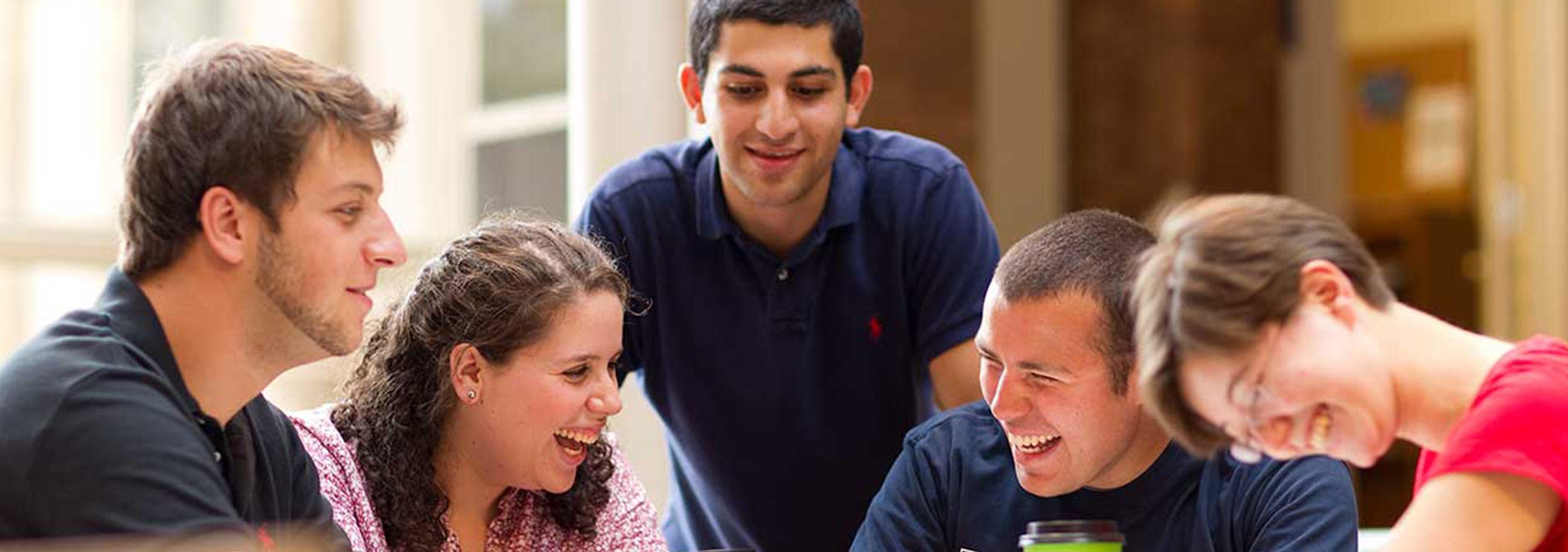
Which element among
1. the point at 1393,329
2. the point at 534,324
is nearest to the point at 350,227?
the point at 534,324

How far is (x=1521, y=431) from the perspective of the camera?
1445mm

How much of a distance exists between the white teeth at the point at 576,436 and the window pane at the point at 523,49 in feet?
7.36

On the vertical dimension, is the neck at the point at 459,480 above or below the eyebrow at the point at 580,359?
below

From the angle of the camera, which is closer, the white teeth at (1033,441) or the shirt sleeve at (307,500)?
the shirt sleeve at (307,500)

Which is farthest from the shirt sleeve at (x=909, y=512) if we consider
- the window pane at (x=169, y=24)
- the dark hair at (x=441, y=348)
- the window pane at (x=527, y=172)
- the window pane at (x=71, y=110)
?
the window pane at (x=169, y=24)

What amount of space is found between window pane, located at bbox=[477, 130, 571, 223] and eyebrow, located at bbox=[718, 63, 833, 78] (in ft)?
5.30

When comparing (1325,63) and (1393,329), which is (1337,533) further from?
(1325,63)

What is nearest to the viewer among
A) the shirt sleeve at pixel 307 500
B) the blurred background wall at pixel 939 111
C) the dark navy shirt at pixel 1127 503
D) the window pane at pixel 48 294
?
the shirt sleeve at pixel 307 500

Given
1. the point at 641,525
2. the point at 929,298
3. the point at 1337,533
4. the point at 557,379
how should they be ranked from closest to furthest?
the point at 1337,533, the point at 557,379, the point at 641,525, the point at 929,298

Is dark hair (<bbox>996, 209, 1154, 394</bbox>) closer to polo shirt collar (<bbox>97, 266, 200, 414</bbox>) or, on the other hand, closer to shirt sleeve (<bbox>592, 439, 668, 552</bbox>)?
shirt sleeve (<bbox>592, 439, 668, 552</bbox>)

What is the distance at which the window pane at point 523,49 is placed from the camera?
14.4 feet

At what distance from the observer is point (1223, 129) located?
503 cm

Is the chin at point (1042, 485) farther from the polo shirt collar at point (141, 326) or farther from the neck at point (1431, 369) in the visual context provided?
the polo shirt collar at point (141, 326)

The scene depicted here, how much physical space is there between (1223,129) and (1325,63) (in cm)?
52
